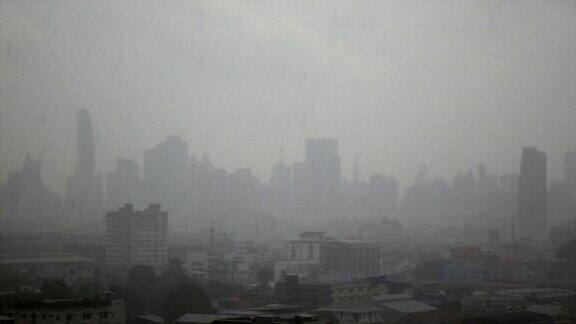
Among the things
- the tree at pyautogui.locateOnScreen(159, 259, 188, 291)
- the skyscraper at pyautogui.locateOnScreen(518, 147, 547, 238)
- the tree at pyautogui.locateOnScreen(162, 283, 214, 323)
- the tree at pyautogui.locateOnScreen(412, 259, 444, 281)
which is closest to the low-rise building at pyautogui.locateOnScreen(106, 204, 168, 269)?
the tree at pyautogui.locateOnScreen(159, 259, 188, 291)

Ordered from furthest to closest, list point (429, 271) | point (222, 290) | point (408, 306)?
point (429, 271) < point (222, 290) < point (408, 306)

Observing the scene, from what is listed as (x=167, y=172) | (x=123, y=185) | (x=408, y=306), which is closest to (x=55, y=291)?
(x=408, y=306)

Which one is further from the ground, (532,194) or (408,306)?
(532,194)

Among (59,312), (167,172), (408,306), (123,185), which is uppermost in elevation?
(167,172)

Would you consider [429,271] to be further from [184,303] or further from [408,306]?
[184,303]

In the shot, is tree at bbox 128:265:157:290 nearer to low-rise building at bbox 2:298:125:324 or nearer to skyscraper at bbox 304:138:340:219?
low-rise building at bbox 2:298:125:324

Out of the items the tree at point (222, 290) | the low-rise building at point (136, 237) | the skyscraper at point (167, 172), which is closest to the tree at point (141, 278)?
the tree at point (222, 290)
